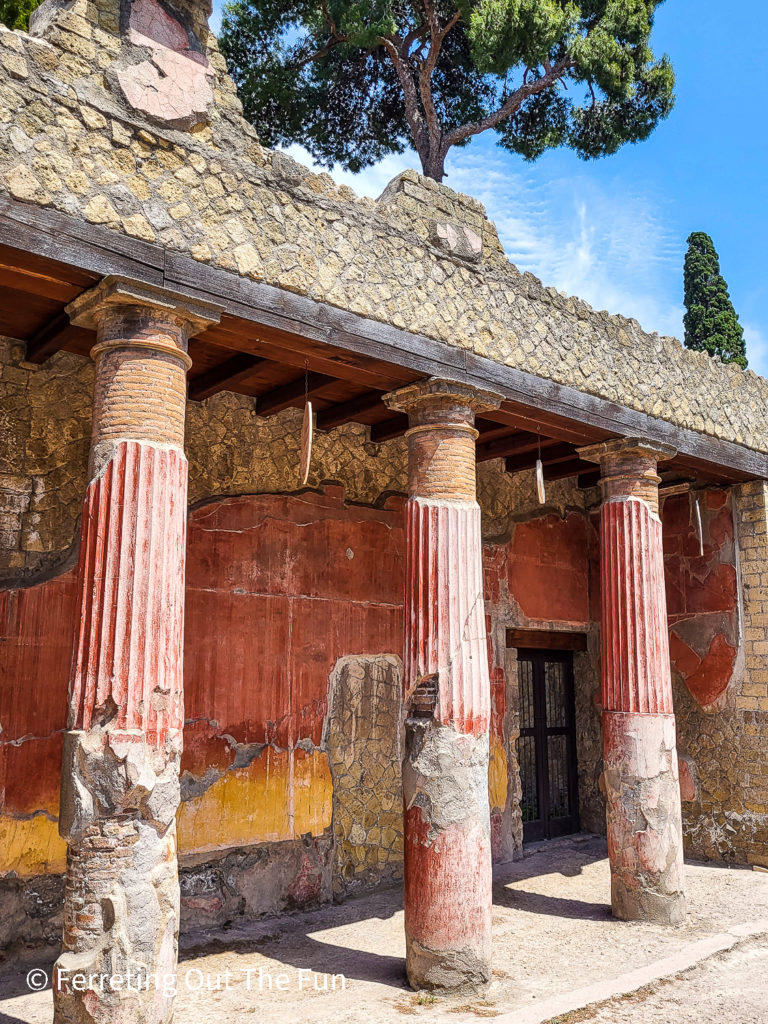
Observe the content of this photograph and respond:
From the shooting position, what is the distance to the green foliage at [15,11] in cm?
916

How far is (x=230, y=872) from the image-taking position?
557cm

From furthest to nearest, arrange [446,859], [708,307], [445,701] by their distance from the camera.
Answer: [708,307] → [445,701] → [446,859]

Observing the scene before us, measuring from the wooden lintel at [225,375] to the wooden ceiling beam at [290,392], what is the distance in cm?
33

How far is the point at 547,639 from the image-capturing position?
8.22 metres

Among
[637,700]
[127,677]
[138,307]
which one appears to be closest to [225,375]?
[138,307]

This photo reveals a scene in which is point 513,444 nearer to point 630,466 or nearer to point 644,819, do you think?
point 630,466

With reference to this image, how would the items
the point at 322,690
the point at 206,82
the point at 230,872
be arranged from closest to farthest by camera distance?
the point at 206,82
the point at 230,872
the point at 322,690

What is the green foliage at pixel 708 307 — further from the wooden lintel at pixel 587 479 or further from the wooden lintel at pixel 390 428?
the wooden lintel at pixel 390 428

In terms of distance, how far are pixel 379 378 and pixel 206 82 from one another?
1.74 m

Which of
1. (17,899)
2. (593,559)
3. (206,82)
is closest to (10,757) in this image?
(17,899)

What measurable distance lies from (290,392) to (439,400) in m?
1.13

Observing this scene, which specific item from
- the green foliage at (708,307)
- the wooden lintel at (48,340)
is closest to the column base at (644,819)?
the wooden lintel at (48,340)

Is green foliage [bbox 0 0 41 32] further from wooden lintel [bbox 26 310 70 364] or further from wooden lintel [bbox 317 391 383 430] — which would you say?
wooden lintel [bbox 317 391 383 430]

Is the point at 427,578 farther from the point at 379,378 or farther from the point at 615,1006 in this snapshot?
the point at 615,1006
